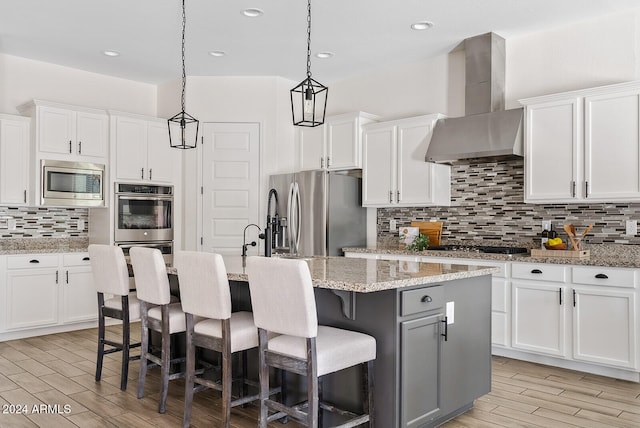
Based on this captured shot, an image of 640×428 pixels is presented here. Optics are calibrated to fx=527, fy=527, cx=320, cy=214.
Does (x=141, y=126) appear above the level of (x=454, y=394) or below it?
above

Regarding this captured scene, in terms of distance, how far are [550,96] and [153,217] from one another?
4.33 metres

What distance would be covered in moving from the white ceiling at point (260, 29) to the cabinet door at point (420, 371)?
265cm

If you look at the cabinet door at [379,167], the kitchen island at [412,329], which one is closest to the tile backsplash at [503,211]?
the cabinet door at [379,167]

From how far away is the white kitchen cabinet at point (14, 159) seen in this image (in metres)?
5.20

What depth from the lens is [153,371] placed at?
401cm

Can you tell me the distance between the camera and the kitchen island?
8.42 feet

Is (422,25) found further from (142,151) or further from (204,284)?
(142,151)

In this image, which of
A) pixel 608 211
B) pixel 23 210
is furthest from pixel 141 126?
pixel 608 211

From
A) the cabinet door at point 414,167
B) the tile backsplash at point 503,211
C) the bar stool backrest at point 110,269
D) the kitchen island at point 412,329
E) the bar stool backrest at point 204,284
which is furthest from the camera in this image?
the cabinet door at point 414,167

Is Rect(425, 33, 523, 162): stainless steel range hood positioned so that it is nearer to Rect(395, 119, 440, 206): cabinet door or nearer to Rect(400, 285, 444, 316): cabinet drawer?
Rect(395, 119, 440, 206): cabinet door

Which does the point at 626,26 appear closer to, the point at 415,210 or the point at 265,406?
the point at 415,210

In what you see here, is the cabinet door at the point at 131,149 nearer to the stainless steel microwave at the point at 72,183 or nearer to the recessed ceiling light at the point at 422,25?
the stainless steel microwave at the point at 72,183

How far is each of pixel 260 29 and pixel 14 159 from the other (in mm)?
2795

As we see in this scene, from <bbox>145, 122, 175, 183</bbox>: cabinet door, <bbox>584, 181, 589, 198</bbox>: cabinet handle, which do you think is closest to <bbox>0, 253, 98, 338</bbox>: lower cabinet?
<bbox>145, 122, 175, 183</bbox>: cabinet door
